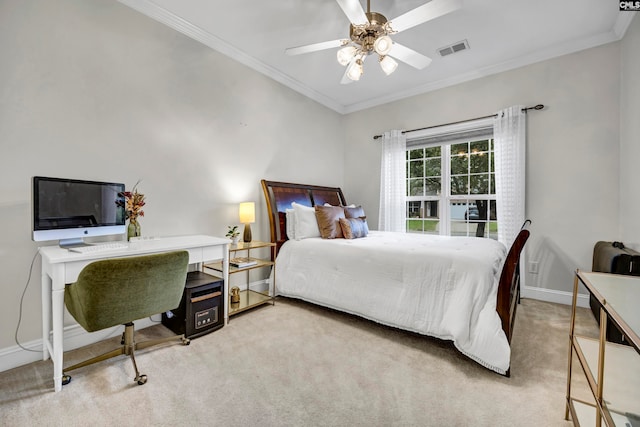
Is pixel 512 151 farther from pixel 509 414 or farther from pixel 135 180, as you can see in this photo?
pixel 135 180

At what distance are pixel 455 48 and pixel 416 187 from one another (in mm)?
1873

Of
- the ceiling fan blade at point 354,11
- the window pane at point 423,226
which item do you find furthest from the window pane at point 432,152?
Result: the ceiling fan blade at point 354,11

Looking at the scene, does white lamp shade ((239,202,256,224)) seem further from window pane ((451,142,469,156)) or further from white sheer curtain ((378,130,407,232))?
window pane ((451,142,469,156))

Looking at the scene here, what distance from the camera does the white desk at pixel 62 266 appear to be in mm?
1591

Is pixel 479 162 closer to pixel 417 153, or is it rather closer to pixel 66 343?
pixel 417 153

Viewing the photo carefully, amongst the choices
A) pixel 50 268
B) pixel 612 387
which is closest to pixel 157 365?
pixel 50 268

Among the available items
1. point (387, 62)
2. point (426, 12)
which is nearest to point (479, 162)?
point (387, 62)

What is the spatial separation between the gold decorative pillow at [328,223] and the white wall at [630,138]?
2.67 m

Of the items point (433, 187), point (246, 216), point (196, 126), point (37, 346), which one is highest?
point (196, 126)

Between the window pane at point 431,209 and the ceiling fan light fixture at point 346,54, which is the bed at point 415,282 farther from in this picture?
the ceiling fan light fixture at point 346,54

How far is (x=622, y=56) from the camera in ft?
9.10

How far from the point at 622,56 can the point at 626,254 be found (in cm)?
207

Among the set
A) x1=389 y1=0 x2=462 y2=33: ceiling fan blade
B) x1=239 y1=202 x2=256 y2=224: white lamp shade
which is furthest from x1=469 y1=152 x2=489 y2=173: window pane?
x1=239 y1=202 x2=256 y2=224: white lamp shade

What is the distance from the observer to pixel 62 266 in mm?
1611
